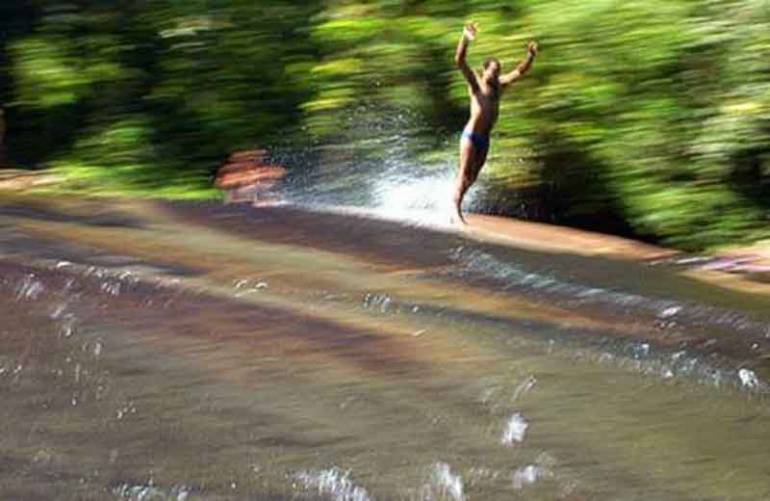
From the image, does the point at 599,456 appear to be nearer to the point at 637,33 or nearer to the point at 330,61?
the point at 637,33

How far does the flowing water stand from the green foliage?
3549mm

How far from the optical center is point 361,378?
4.04 m

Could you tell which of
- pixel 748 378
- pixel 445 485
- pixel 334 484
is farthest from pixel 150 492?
pixel 748 378

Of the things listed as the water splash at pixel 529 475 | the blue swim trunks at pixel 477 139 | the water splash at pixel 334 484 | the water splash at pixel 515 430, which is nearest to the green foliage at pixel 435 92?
the blue swim trunks at pixel 477 139

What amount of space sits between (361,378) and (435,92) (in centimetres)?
737

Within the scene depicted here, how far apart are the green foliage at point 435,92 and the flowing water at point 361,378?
140 inches

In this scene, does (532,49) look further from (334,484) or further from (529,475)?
(334,484)

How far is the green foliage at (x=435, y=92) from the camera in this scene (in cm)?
938

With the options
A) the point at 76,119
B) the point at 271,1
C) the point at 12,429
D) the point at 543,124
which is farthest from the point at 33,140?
the point at 12,429

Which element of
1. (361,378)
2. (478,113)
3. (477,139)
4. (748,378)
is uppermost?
(361,378)

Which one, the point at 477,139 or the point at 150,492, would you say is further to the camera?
the point at 477,139

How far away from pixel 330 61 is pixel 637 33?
302 cm

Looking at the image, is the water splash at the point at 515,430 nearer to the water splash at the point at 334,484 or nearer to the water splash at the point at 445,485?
the water splash at the point at 445,485

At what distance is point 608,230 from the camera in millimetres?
10156
